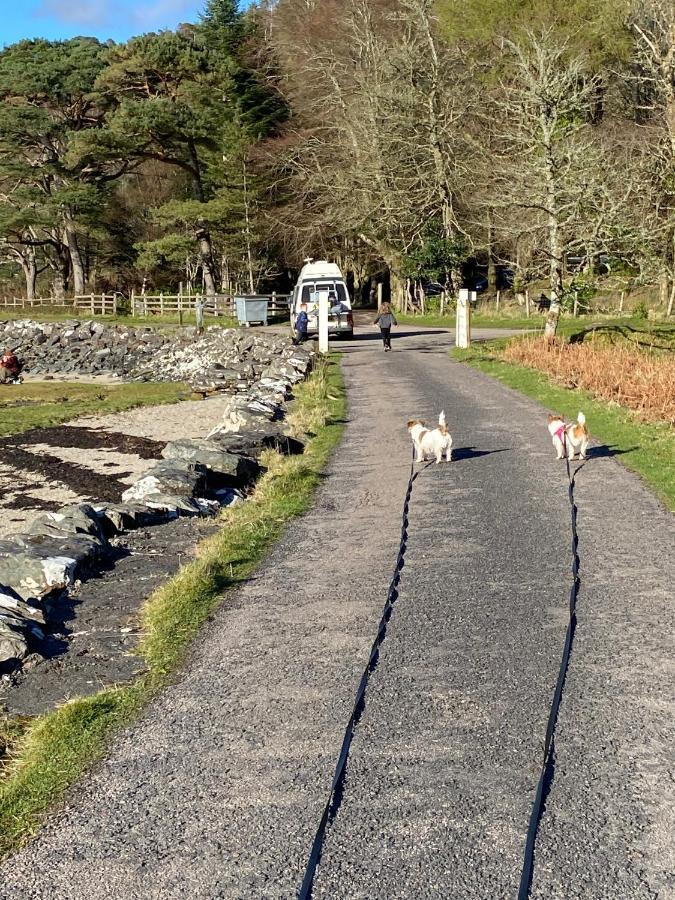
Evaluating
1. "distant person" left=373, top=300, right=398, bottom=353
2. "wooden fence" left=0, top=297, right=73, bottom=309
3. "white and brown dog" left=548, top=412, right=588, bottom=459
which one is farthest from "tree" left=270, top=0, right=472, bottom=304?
"white and brown dog" left=548, top=412, right=588, bottom=459

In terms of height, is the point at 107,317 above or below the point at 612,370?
above

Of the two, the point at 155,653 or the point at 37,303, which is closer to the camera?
Result: the point at 155,653

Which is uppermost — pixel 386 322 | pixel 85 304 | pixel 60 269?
pixel 60 269

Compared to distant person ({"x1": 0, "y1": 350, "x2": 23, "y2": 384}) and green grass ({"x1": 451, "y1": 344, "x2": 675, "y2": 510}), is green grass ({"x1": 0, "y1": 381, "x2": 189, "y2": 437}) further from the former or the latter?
green grass ({"x1": 451, "y1": 344, "x2": 675, "y2": 510})

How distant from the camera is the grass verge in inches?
219

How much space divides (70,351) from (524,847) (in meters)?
50.4

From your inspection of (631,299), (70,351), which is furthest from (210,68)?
(631,299)

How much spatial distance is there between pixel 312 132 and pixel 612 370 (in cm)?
4273

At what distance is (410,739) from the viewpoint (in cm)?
587

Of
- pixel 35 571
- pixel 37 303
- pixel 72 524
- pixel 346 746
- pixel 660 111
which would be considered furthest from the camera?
pixel 37 303

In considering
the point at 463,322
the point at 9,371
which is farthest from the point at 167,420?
the point at 9,371

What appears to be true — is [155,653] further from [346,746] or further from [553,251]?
[553,251]

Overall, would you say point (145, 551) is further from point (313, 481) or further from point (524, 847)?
point (524, 847)

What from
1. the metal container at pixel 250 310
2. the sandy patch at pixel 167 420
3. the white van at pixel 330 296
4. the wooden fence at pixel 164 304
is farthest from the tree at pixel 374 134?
the sandy patch at pixel 167 420
